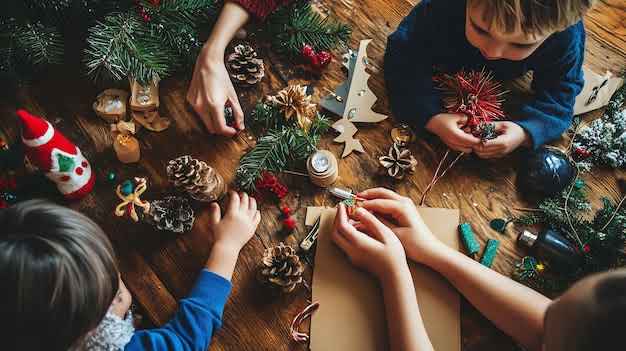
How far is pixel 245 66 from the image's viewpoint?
3.87 feet

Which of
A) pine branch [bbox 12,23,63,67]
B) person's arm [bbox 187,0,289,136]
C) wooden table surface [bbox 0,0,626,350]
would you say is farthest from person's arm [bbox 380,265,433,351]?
pine branch [bbox 12,23,63,67]

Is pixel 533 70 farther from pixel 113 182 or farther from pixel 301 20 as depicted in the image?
pixel 113 182

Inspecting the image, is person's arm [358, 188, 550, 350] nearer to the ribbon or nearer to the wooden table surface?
the wooden table surface

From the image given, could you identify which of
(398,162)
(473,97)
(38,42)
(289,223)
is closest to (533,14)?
(473,97)

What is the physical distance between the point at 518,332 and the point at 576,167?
0.40 meters

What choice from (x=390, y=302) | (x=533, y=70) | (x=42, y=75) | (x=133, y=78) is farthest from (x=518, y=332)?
(x=42, y=75)

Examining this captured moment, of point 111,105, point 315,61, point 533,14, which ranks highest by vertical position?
point 533,14

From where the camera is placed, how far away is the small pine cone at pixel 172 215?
3.48 ft

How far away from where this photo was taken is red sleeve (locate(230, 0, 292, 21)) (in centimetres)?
118

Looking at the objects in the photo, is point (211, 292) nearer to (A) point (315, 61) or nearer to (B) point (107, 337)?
(B) point (107, 337)

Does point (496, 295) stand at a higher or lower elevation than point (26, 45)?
lower

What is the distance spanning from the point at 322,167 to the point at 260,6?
0.41 metres

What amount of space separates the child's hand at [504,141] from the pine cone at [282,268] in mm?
461

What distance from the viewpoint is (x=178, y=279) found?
1.08 meters
